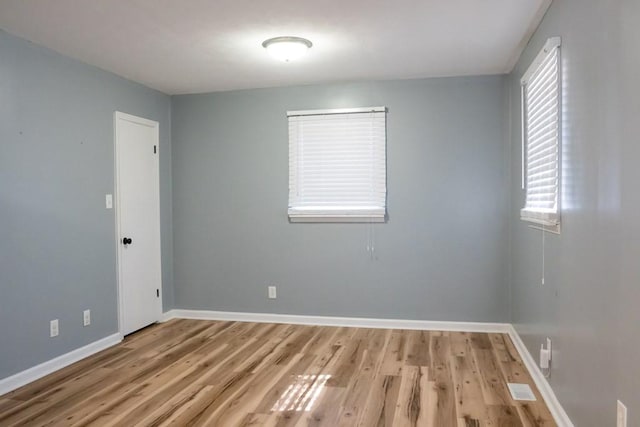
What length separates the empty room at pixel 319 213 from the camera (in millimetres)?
2287

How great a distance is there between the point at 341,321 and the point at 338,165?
1.58m

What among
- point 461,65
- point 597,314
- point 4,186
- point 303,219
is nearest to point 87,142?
point 4,186

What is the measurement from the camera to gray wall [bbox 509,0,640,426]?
5.34 feet

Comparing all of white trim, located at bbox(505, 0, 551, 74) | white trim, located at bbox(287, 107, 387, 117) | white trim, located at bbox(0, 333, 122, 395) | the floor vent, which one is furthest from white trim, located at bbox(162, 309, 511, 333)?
white trim, located at bbox(505, 0, 551, 74)

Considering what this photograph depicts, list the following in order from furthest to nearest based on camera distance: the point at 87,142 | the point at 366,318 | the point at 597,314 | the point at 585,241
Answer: the point at 366,318, the point at 87,142, the point at 585,241, the point at 597,314

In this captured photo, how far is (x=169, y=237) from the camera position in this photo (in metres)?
5.08

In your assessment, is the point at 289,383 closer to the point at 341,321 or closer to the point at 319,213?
the point at 341,321

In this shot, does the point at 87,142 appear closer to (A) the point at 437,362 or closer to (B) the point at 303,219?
(B) the point at 303,219

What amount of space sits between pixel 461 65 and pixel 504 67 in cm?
41

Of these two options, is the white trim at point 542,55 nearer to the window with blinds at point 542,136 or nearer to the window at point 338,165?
the window with blinds at point 542,136

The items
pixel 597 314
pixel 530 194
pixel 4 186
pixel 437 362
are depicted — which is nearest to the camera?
pixel 597 314

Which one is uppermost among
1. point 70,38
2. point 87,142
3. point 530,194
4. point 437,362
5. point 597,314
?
point 70,38

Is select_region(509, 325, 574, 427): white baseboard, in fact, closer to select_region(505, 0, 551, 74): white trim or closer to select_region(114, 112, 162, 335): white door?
select_region(505, 0, 551, 74): white trim

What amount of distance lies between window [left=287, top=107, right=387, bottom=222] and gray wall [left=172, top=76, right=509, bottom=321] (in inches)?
4.0
